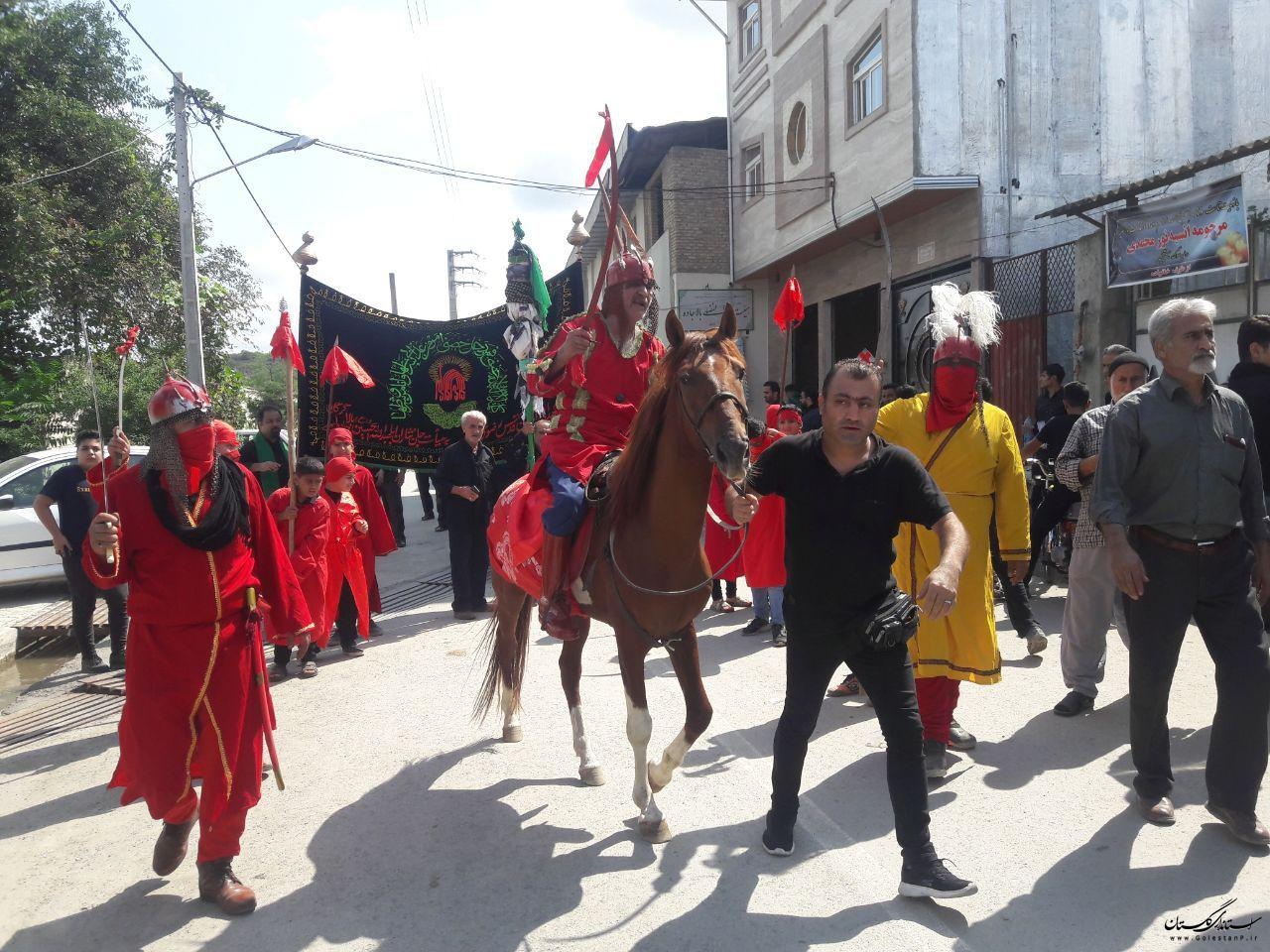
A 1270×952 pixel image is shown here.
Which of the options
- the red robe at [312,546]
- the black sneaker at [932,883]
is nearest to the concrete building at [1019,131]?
the red robe at [312,546]

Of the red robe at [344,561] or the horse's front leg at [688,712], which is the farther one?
the red robe at [344,561]

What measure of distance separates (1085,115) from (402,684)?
13.0m

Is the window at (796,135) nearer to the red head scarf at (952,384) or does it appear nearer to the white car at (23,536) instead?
the white car at (23,536)

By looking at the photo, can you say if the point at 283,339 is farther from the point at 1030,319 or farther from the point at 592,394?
the point at 1030,319

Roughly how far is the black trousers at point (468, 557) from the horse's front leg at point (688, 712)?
4893mm

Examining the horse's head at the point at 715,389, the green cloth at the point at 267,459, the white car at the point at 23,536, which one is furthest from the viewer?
the white car at the point at 23,536

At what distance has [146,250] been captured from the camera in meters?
17.4

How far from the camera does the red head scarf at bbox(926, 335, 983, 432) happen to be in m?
3.99

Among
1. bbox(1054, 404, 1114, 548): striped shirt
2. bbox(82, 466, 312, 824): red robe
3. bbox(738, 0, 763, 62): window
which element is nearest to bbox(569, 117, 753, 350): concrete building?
bbox(738, 0, 763, 62): window

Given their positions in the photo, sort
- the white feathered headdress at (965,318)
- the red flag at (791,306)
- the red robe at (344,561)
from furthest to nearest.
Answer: the red robe at (344,561) → the red flag at (791,306) → the white feathered headdress at (965,318)

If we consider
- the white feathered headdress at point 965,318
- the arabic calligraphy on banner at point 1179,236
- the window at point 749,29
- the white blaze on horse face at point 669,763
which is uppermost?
the window at point 749,29

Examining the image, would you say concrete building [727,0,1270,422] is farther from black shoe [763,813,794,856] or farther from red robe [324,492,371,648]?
black shoe [763,813,794,856]

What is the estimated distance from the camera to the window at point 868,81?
1328 cm

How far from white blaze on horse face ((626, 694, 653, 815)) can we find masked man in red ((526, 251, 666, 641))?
0.52 meters
